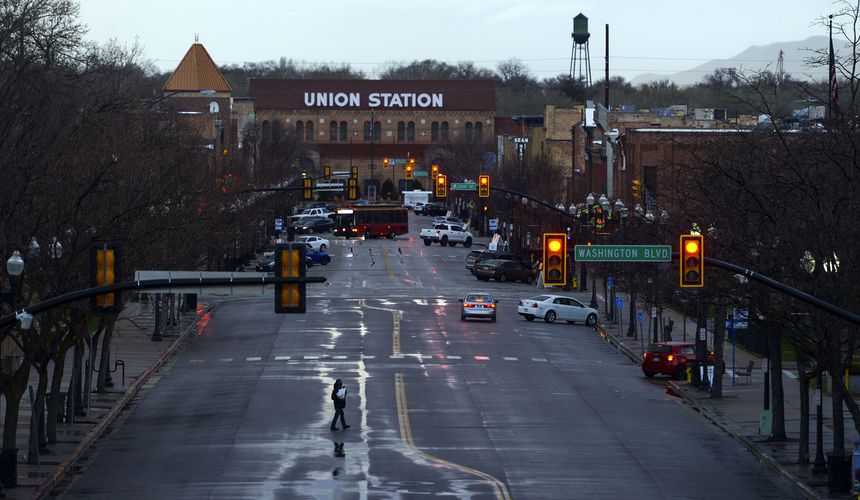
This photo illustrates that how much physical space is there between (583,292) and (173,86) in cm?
6947

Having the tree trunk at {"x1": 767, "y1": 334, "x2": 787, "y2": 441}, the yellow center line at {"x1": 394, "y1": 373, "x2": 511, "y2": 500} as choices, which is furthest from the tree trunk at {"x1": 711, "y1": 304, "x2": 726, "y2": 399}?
the yellow center line at {"x1": 394, "y1": 373, "x2": 511, "y2": 500}

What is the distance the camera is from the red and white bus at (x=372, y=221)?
121m

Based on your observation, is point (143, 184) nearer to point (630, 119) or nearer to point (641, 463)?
point (641, 463)

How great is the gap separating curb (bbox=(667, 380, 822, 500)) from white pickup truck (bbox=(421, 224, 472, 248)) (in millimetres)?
65423

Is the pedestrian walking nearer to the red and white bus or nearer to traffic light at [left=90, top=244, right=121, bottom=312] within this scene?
traffic light at [left=90, top=244, right=121, bottom=312]

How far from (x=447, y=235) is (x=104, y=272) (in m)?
92.7

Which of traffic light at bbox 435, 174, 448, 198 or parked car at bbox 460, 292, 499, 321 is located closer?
parked car at bbox 460, 292, 499, 321

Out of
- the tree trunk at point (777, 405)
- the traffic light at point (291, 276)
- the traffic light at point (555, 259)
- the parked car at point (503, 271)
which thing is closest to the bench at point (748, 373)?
the tree trunk at point (777, 405)

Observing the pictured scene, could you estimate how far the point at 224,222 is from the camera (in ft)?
205

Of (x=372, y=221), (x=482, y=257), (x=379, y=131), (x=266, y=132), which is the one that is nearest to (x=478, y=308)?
(x=482, y=257)

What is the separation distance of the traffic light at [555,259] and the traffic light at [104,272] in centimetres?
1009

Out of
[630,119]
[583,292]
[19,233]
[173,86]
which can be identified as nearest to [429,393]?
[19,233]

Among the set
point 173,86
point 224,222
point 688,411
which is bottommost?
point 688,411

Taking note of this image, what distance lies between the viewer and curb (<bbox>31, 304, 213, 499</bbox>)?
31.2 meters
